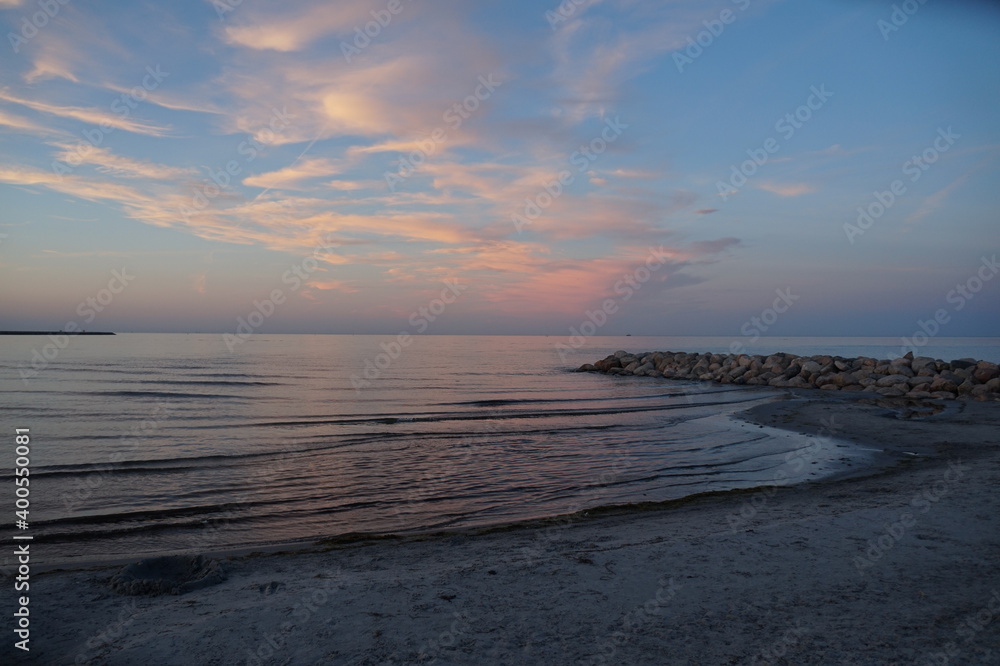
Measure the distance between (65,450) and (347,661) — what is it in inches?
603

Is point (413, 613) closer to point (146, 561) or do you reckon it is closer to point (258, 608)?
point (258, 608)

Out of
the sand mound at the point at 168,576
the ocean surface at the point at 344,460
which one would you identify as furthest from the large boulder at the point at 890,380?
the sand mound at the point at 168,576

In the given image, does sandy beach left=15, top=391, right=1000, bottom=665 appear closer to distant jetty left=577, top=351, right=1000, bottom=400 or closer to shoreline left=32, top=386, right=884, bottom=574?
shoreline left=32, top=386, right=884, bottom=574

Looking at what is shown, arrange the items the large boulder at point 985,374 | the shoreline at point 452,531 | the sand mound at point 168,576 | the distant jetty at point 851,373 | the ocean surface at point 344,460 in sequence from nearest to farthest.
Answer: the sand mound at point 168,576
the shoreline at point 452,531
the ocean surface at point 344,460
the large boulder at point 985,374
the distant jetty at point 851,373

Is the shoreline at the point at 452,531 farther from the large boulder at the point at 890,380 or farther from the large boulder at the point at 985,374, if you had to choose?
the large boulder at the point at 890,380

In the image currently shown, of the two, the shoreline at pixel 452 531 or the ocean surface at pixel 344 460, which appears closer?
the shoreline at pixel 452 531

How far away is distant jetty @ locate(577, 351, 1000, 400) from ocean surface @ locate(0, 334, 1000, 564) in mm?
7747

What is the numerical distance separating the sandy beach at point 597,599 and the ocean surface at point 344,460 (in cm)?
224

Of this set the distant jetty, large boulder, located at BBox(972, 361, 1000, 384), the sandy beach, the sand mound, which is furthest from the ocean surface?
large boulder, located at BBox(972, 361, 1000, 384)

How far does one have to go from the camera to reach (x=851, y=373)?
33031 mm

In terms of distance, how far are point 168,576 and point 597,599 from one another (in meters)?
4.78

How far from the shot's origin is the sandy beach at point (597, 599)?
14.7 feet

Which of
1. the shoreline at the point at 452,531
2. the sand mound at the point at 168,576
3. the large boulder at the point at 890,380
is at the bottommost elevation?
the shoreline at the point at 452,531

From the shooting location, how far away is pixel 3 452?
47.4ft
